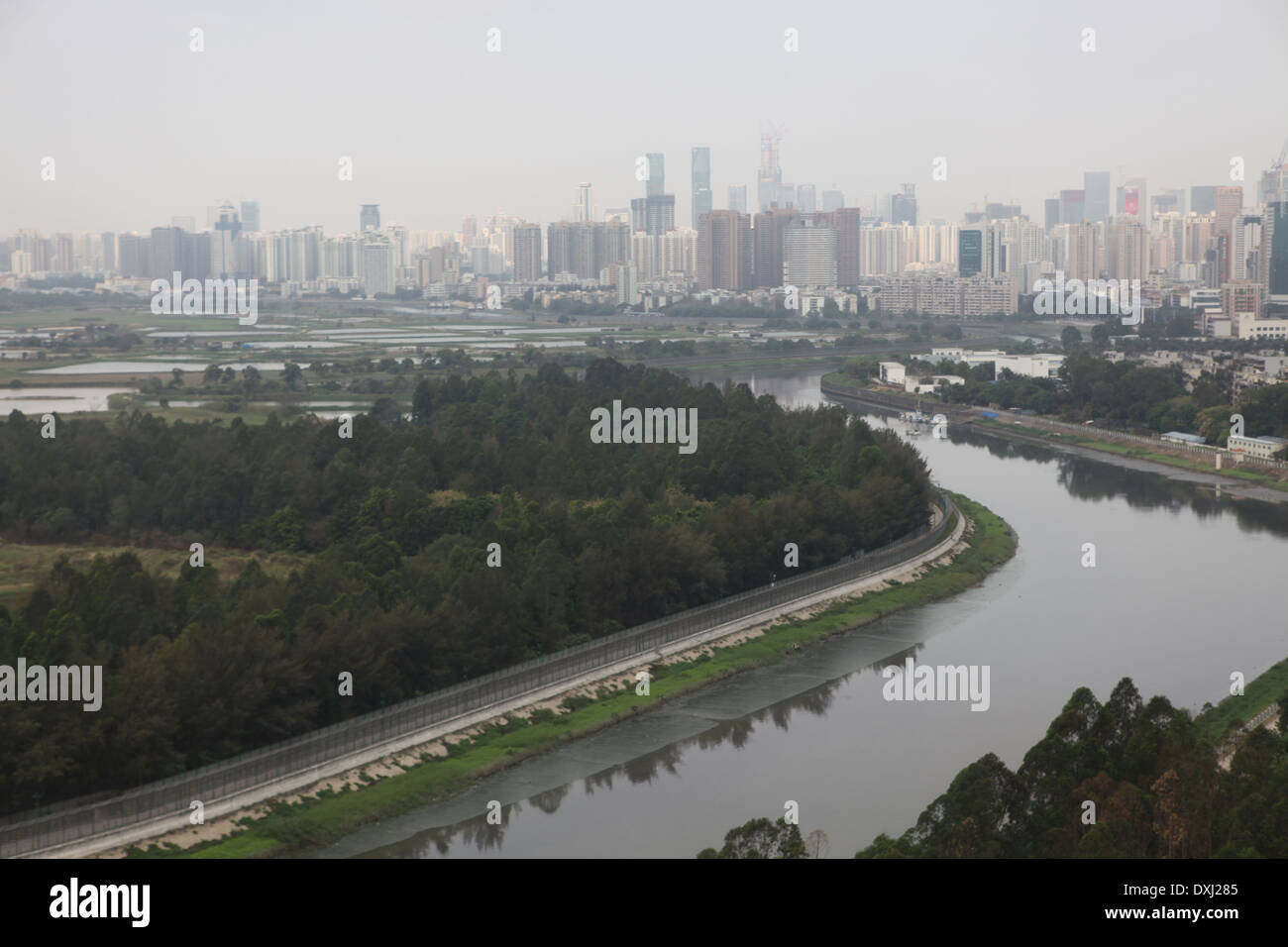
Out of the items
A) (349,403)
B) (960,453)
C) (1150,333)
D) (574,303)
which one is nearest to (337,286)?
(574,303)

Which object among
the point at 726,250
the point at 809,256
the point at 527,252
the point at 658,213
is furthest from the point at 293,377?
the point at 658,213

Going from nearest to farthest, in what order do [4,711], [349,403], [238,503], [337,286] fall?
[4,711], [238,503], [349,403], [337,286]

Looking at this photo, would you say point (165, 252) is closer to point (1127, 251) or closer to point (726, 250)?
point (726, 250)

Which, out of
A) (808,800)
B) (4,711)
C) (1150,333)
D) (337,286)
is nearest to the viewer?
(4,711)

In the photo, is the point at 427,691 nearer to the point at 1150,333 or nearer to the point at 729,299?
the point at 1150,333

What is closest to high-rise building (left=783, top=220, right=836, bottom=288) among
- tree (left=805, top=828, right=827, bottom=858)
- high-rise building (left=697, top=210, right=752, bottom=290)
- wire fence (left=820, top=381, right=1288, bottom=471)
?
high-rise building (left=697, top=210, right=752, bottom=290)
